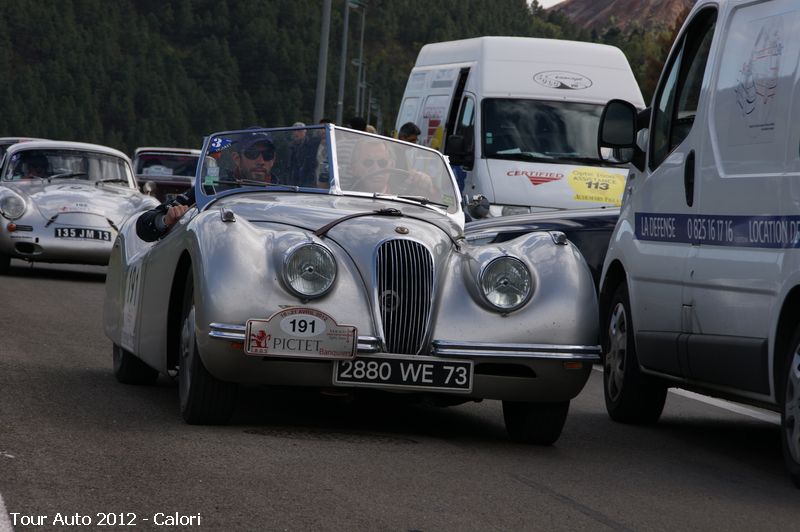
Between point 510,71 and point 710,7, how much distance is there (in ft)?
29.6

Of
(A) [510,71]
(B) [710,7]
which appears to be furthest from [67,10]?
(B) [710,7]

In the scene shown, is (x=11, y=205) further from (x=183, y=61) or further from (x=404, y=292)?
(x=183, y=61)

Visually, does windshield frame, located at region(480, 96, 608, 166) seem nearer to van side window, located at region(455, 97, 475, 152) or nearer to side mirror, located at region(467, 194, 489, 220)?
van side window, located at region(455, 97, 475, 152)

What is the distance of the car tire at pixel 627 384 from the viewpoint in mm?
8773

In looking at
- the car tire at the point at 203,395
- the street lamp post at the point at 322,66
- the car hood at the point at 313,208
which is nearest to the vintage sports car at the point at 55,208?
the car hood at the point at 313,208

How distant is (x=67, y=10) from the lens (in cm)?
14475

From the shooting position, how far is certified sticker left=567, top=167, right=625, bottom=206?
53.3 feet

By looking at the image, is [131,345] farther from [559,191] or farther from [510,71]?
[510,71]

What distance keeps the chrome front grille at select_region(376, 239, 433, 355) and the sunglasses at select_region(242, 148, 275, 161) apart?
5.24 feet

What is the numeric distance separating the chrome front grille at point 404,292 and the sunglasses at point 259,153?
1.60 m

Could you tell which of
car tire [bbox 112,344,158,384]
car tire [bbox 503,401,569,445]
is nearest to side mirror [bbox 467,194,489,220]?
car tire [bbox 503,401,569,445]

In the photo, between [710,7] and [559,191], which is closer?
[710,7]

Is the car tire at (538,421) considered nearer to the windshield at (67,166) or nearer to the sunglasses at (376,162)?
the sunglasses at (376,162)

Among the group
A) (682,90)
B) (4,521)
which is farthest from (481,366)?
(4,521)
